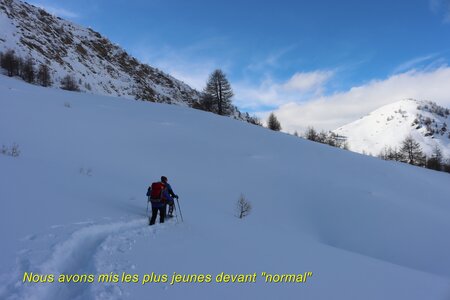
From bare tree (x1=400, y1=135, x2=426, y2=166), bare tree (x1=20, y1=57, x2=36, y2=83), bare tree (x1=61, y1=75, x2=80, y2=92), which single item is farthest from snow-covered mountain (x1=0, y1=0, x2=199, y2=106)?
bare tree (x1=400, y1=135, x2=426, y2=166)

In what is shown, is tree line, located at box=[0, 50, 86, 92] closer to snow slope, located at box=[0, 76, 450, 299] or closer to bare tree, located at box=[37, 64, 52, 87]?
bare tree, located at box=[37, 64, 52, 87]

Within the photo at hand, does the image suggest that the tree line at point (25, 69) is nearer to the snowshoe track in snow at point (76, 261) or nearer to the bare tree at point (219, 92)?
the bare tree at point (219, 92)

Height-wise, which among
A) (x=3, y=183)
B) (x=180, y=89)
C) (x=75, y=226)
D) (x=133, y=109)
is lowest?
(x=75, y=226)

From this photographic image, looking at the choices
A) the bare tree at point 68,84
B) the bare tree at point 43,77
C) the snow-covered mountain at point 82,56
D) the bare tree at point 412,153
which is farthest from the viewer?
the bare tree at point 412,153

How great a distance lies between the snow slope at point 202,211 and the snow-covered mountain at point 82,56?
21259 mm

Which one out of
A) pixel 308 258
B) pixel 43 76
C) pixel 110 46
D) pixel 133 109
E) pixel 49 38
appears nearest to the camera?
pixel 308 258

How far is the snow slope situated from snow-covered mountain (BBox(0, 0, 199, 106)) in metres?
21.3

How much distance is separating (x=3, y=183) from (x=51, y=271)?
4.48 m

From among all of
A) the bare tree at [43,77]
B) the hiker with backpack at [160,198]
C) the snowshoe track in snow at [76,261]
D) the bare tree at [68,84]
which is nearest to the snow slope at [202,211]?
the snowshoe track in snow at [76,261]

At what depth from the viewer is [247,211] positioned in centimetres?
1338

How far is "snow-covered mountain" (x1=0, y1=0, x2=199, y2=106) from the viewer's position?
43.5 meters

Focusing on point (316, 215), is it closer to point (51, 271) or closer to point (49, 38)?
point (51, 271)

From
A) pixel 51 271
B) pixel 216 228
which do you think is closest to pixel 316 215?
pixel 216 228

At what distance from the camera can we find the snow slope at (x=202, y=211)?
5.52 m
